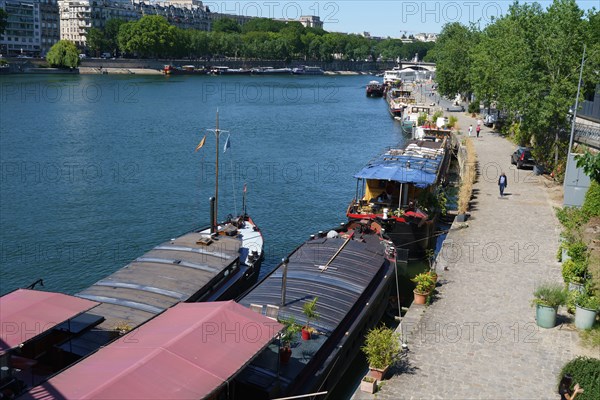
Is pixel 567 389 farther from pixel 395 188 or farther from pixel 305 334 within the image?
pixel 395 188

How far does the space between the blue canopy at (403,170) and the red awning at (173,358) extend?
16.0 metres

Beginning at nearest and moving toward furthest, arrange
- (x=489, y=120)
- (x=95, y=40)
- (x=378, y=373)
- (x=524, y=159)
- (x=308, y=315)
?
(x=378, y=373) < (x=308, y=315) < (x=524, y=159) < (x=489, y=120) < (x=95, y=40)

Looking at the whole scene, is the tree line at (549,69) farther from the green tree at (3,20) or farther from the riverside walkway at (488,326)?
the green tree at (3,20)

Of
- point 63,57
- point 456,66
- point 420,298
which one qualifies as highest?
point 456,66

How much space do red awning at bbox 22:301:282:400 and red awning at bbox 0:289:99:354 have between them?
89.9 inches

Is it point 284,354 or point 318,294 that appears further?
point 318,294

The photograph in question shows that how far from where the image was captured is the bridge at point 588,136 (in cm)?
3950

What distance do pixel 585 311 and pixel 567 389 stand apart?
4.42 m

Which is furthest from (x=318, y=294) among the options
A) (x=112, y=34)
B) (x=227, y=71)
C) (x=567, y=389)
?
(x=112, y=34)

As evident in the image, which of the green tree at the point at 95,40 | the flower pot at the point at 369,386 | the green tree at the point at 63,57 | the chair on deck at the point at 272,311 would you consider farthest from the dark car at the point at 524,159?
the green tree at the point at 95,40

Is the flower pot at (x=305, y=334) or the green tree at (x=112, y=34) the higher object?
the green tree at (x=112, y=34)

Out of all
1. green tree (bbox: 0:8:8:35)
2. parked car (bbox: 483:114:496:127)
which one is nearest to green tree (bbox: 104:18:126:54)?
green tree (bbox: 0:8:8:35)

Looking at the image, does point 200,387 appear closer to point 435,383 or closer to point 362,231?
point 435,383

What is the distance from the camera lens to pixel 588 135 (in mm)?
42062
